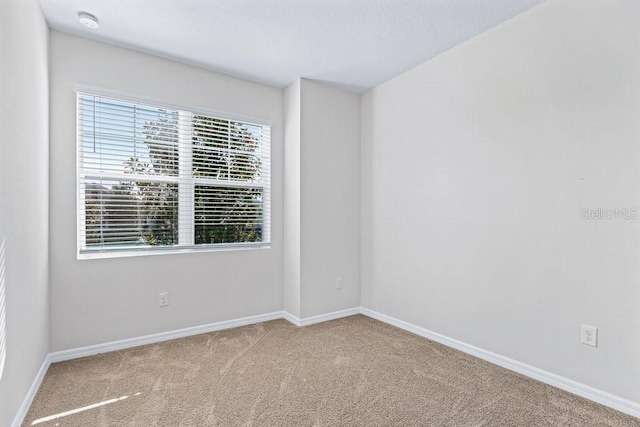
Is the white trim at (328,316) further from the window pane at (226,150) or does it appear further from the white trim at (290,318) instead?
the window pane at (226,150)

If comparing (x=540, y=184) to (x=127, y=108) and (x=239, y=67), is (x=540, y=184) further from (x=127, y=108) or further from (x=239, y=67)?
(x=127, y=108)

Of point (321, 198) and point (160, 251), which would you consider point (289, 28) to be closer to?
point (321, 198)

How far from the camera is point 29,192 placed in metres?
1.98

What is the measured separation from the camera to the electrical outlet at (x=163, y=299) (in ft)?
9.78

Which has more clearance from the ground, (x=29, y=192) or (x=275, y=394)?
(x=29, y=192)

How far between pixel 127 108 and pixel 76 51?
505 mm

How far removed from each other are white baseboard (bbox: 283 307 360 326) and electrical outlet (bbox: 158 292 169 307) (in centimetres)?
119

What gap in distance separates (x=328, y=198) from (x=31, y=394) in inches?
105

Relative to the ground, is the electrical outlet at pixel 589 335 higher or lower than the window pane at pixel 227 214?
lower

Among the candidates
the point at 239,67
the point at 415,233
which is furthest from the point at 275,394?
the point at 239,67

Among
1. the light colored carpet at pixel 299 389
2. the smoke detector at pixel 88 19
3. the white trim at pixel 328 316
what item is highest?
the smoke detector at pixel 88 19

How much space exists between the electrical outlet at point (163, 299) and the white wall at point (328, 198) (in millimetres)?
1229

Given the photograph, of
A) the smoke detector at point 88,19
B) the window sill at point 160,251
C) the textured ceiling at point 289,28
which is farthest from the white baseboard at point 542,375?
the smoke detector at point 88,19

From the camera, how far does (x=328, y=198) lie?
142 inches
